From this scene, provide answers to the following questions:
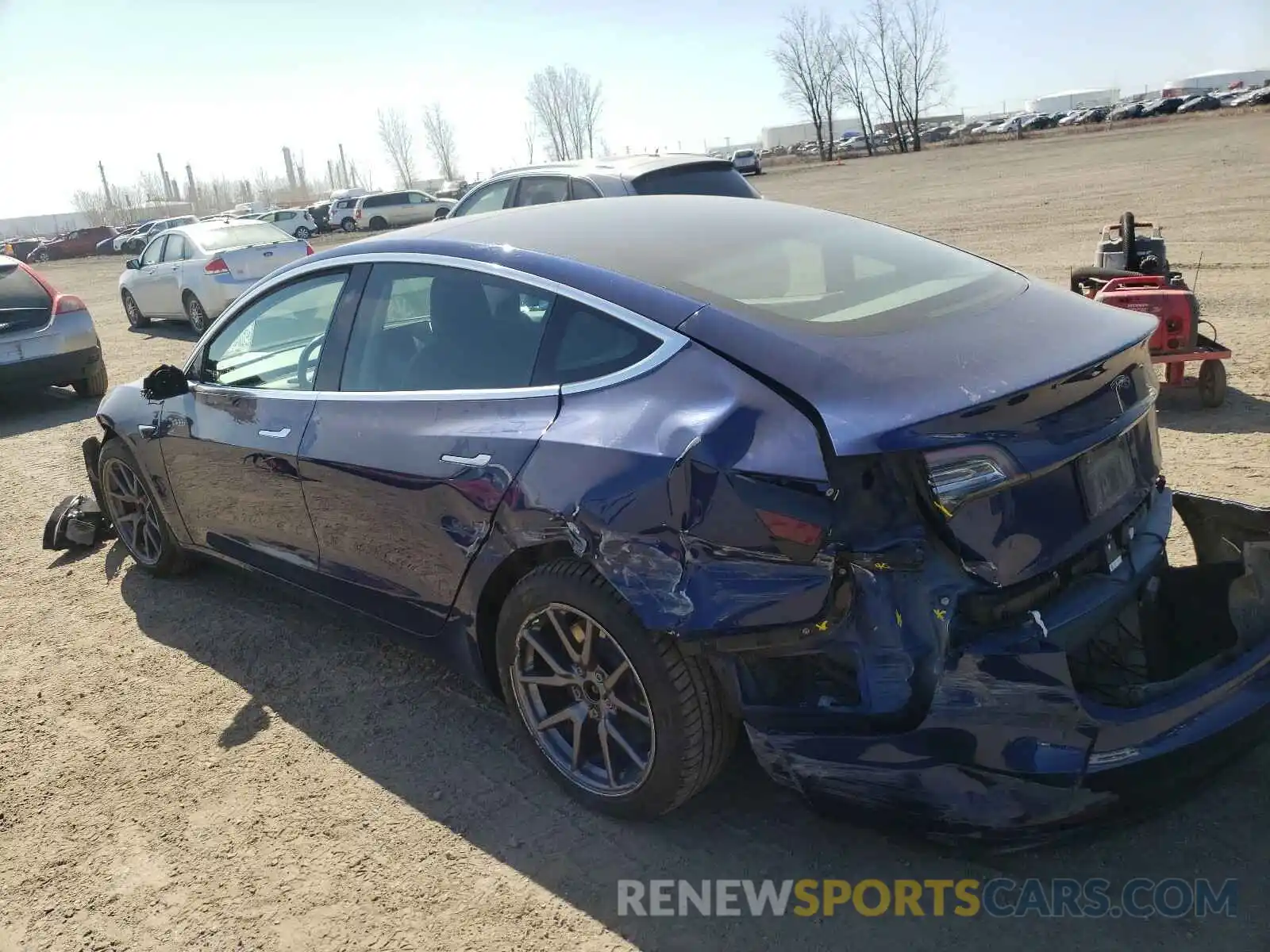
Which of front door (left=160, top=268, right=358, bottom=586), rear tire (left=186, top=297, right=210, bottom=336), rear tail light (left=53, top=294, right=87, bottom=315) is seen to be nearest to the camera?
front door (left=160, top=268, right=358, bottom=586)

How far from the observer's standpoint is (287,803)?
123 inches

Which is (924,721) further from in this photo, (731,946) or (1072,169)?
(1072,169)

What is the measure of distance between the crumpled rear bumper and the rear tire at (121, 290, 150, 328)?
51.1 feet

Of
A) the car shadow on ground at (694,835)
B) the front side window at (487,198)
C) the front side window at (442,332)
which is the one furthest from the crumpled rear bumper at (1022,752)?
the front side window at (487,198)

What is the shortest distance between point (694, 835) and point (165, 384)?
307cm

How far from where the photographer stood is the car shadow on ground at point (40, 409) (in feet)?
30.2

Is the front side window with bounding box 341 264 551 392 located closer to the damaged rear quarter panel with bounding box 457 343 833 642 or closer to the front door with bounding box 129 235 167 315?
the damaged rear quarter panel with bounding box 457 343 833 642

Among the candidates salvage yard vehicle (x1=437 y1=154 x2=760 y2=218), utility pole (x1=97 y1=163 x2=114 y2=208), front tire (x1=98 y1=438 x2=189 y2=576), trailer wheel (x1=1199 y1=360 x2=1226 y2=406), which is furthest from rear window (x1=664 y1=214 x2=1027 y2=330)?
utility pole (x1=97 y1=163 x2=114 y2=208)

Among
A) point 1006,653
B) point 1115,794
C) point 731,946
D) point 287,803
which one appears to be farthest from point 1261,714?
point 287,803

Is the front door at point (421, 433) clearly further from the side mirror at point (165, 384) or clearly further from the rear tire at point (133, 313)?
the rear tire at point (133, 313)

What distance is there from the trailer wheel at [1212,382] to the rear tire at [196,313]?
39.6 feet

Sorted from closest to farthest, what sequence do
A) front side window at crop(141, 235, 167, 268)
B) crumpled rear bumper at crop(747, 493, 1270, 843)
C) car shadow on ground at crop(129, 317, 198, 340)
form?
1. crumpled rear bumper at crop(747, 493, 1270, 843)
2. car shadow on ground at crop(129, 317, 198, 340)
3. front side window at crop(141, 235, 167, 268)

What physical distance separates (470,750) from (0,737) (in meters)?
1.95

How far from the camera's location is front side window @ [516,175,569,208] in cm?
856
